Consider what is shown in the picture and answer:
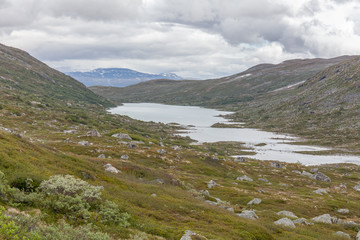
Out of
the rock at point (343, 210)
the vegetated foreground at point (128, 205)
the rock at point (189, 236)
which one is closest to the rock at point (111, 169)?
the vegetated foreground at point (128, 205)

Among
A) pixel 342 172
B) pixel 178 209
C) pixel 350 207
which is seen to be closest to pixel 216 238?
pixel 178 209

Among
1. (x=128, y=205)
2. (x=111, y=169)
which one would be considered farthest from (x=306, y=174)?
(x=128, y=205)

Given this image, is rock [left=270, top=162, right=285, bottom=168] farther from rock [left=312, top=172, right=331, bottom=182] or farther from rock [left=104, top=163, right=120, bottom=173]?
rock [left=104, top=163, right=120, bottom=173]

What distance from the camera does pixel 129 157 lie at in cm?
6644

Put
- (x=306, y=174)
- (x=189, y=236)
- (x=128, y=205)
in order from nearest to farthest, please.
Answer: (x=189, y=236), (x=128, y=205), (x=306, y=174)

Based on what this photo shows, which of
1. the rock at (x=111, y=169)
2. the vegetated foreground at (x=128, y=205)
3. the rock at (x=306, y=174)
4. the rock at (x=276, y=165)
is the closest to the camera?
the vegetated foreground at (x=128, y=205)

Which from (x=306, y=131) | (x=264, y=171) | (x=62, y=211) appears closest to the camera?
(x=62, y=211)

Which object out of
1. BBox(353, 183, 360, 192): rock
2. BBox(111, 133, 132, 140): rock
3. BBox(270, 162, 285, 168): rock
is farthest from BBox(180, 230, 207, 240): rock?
BBox(270, 162, 285, 168): rock

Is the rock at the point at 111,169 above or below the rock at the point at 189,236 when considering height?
below

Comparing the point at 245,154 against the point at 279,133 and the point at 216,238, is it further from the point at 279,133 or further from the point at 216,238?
the point at 216,238

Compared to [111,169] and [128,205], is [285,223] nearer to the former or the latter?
[128,205]

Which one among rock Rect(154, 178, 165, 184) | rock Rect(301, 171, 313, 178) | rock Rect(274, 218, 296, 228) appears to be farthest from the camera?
rock Rect(301, 171, 313, 178)

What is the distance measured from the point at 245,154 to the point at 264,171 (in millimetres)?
38202

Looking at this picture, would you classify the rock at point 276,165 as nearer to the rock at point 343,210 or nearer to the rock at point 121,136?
the rock at point 343,210
